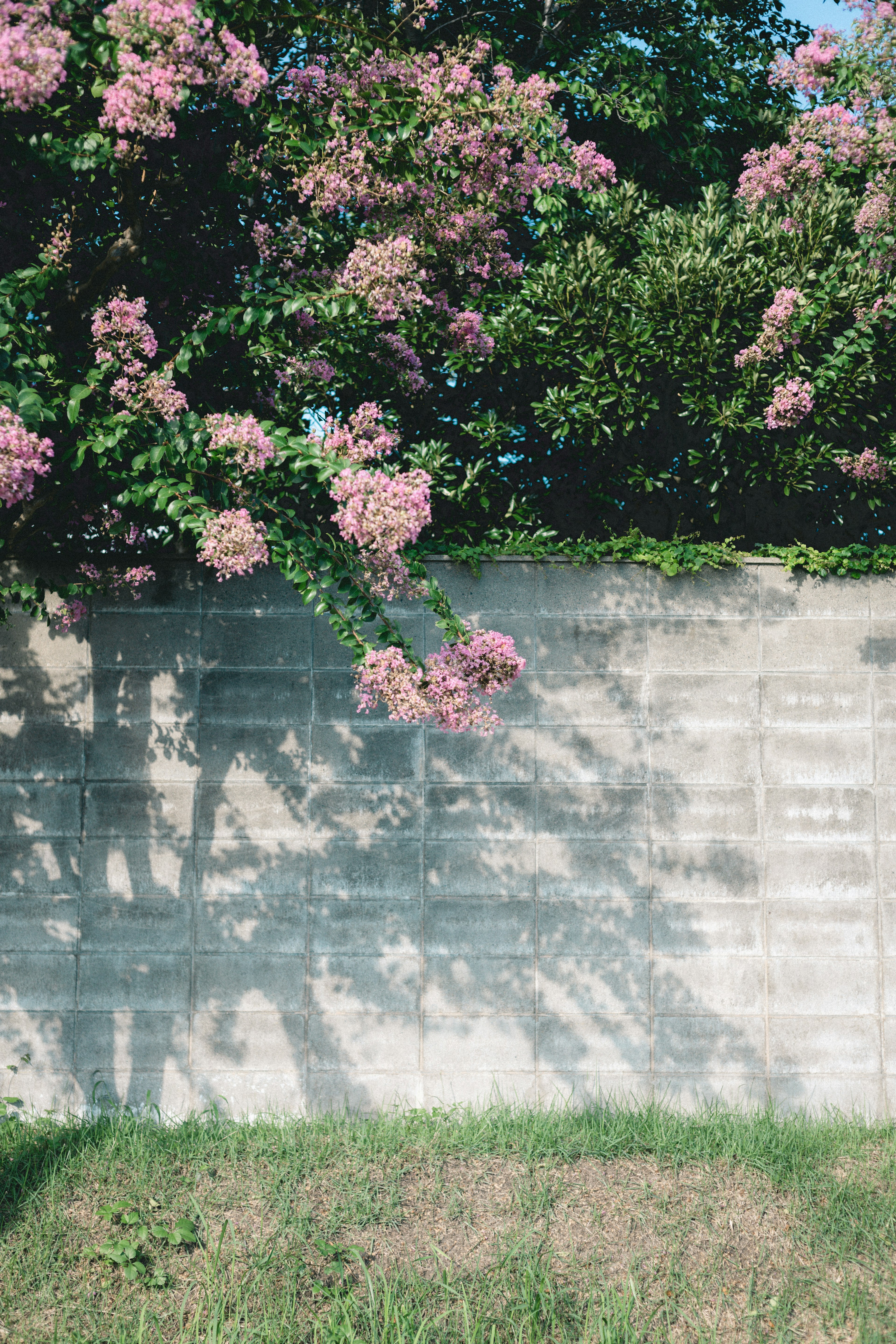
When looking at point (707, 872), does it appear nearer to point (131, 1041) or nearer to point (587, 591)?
point (587, 591)

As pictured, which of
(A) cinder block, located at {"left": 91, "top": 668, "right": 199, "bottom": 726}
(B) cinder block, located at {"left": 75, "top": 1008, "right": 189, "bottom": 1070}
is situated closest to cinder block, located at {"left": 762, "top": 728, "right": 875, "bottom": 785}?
(A) cinder block, located at {"left": 91, "top": 668, "right": 199, "bottom": 726}

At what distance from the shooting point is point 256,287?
3.91 metres

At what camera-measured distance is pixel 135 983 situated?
4566 mm

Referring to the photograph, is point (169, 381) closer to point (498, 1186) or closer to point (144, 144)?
point (144, 144)

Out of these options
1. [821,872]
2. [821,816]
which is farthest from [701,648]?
[821,872]

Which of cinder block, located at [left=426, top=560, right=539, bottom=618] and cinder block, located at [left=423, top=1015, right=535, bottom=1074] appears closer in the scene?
cinder block, located at [left=423, top=1015, right=535, bottom=1074]

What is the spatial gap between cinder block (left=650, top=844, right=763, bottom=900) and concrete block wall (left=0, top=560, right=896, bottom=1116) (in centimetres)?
1

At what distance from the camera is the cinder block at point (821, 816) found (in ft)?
15.2

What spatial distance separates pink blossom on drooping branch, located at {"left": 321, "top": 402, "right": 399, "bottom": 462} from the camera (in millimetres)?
3580

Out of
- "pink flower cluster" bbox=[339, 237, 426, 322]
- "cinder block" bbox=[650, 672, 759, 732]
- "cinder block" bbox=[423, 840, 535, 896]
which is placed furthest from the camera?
"cinder block" bbox=[650, 672, 759, 732]

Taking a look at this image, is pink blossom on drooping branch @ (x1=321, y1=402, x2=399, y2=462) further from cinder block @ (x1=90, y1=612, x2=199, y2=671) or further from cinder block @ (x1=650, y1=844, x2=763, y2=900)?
cinder block @ (x1=650, y1=844, x2=763, y2=900)

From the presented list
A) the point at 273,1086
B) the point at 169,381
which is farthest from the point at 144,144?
the point at 273,1086

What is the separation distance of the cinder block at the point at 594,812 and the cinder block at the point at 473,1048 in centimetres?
103

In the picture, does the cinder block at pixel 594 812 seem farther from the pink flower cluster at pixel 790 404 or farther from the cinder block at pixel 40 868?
the cinder block at pixel 40 868
